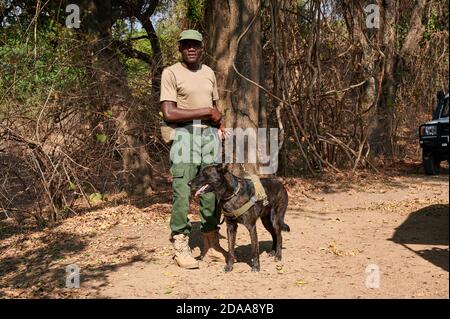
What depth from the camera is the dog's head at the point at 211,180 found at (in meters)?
5.12

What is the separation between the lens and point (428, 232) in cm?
660

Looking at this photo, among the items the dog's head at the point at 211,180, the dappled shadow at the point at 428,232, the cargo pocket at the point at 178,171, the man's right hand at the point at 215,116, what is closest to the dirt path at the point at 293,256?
the dappled shadow at the point at 428,232

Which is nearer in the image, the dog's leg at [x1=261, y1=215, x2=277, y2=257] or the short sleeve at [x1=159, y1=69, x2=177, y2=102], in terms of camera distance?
the short sleeve at [x1=159, y1=69, x2=177, y2=102]

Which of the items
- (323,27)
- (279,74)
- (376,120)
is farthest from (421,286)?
(376,120)

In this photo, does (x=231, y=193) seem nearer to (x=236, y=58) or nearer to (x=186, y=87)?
(x=186, y=87)

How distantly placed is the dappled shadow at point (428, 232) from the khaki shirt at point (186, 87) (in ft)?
8.71

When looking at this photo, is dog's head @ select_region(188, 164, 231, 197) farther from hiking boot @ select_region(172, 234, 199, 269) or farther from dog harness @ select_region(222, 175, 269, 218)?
hiking boot @ select_region(172, 234, 199, 269)

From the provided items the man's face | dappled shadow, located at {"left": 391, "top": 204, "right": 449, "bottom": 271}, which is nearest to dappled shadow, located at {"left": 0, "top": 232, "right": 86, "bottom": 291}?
the man's face

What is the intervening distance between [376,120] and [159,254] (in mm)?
9030

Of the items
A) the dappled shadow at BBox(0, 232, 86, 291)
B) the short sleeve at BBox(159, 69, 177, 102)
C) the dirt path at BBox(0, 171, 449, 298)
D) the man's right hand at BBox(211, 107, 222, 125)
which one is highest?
the short sleeve at BBox(159, 69, 177, 102)

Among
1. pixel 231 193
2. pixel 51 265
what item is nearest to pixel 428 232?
pixel 231 193

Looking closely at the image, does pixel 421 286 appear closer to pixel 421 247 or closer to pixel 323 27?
pixel 421 247

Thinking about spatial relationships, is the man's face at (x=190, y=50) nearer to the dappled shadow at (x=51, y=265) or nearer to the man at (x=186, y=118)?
the man at (x=186, y=118)

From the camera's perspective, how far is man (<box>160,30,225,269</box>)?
5.32 metres
